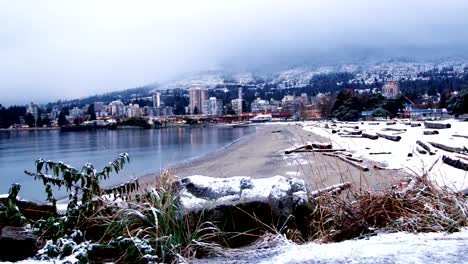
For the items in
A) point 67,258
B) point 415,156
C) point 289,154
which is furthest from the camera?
point 289,154

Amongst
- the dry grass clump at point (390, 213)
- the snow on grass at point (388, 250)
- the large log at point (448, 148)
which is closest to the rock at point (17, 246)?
the snow on grass at point (388, 250)

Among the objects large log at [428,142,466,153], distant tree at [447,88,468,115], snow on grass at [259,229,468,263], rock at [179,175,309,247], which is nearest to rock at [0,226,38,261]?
rock at [179,175,309,247]

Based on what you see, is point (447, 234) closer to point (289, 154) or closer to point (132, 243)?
point (132, 243)

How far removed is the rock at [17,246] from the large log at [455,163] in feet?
37.6

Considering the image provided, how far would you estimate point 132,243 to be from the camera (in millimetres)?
3574

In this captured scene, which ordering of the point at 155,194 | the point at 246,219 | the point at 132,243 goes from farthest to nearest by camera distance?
1. the point at 246,219
2. the point at 155,194
3. the point at 132,243

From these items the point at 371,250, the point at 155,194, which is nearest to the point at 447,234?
the point at 371,250

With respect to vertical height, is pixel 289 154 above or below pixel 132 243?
below

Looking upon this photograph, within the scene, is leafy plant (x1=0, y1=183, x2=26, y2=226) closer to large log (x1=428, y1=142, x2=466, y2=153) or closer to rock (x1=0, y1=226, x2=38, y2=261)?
rock (x1=0, y1=226, x2=38, y2=261)

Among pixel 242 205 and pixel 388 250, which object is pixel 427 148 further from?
pixel 388 250

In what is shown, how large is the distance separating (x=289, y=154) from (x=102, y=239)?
66.9 feet

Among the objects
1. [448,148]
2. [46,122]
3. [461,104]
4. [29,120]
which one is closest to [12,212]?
[448,148]

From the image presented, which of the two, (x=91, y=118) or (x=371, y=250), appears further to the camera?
(x=91, y=118)

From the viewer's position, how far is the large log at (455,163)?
41.4 ft
